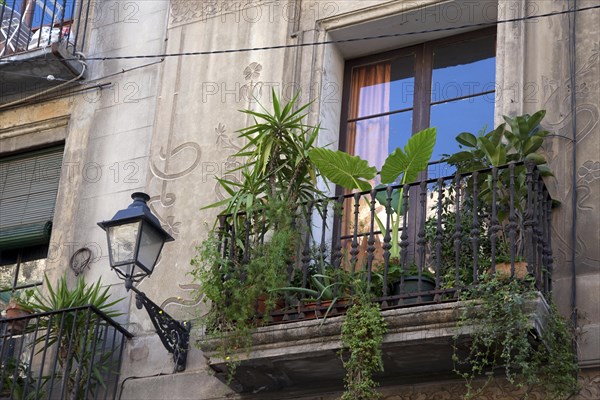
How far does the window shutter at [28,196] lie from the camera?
35.5ft

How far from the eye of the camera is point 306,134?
988 centimetres

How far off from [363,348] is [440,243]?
0.83 metres

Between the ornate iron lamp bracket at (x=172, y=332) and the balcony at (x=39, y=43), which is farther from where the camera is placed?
the balcony at (x=39, y=43)

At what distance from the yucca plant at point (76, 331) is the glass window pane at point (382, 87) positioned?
7.62ft

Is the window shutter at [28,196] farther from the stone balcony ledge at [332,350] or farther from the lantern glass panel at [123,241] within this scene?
the stone balcony ledge at [332,350]

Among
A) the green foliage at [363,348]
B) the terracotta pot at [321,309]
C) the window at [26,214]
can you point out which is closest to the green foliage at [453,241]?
the green foliage at [363,348]

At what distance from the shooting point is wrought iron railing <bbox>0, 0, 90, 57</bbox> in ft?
37.3

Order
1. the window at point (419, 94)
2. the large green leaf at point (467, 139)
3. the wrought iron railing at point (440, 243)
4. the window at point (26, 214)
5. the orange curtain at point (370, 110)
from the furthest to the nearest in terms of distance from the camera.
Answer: the window at point (26, 214), the orange curtain at point (370, 110), the window at point (419, 94), the large green leaf at point (467, 139), the wrought iron railing at point (440, 243)

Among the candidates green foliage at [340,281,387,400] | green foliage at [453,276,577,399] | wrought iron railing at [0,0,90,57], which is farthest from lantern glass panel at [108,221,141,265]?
wrought iron railing at [0,0,90,57]

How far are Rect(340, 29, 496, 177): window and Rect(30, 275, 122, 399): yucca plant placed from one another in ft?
6.98

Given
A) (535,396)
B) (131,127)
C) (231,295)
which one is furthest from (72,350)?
(535,396)

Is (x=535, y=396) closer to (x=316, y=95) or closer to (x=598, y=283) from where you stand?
(x=598, y=283)

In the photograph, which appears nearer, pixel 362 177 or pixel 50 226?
pixel 362 177

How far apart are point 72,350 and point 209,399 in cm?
97
